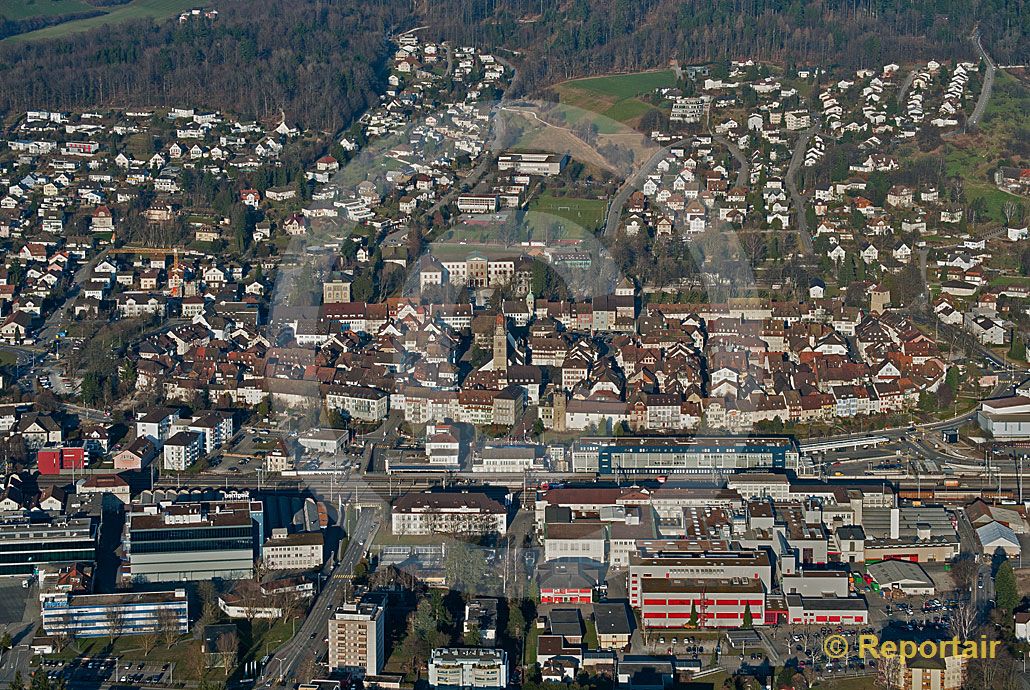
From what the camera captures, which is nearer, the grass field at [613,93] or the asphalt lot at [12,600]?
the asphalt lot at [12,600]

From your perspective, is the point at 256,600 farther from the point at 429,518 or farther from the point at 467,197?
the point at 467,197

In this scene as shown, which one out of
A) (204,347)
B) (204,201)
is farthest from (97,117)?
(204,347)

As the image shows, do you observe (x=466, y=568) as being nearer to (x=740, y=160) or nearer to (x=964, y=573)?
(x=964, y=573)

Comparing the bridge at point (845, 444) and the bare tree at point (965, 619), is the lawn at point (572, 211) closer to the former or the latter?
the bridge at point (845, 444)

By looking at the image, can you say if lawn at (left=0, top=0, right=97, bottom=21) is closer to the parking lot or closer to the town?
the town

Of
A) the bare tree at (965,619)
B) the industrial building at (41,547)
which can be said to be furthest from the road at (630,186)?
the bare tree at (965,619)
